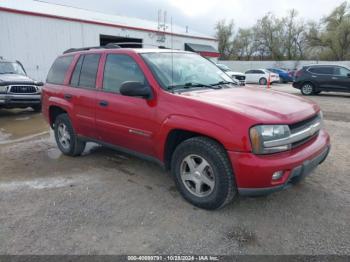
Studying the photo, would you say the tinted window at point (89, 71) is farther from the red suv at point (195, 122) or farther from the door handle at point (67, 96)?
the door handle at point (67, 96)

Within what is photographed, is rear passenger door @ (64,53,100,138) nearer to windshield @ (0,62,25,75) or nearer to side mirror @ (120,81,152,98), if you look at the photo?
side mirror @ (120,81,152,98)

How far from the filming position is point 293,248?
9.12 feet

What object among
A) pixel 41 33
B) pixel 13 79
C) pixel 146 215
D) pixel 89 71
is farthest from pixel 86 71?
pixel 41 33

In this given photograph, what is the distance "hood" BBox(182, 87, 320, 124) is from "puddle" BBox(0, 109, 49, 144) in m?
5.23

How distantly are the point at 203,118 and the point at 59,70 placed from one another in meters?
3.39

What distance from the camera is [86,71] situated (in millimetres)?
4750

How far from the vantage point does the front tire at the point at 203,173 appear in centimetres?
312

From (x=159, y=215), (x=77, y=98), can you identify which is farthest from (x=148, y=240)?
(x=77, y=98)

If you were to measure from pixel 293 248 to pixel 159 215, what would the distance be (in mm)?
1392

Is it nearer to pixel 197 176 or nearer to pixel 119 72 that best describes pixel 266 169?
pixel 197 176

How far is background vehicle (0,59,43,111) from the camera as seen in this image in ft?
31.1

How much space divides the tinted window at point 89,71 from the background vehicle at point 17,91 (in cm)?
594

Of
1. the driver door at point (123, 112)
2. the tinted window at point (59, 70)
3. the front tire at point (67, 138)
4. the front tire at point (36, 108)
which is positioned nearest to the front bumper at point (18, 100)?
the front tire at point (36, 108)

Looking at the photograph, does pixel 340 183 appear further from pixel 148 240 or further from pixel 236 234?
pixel 148 240
